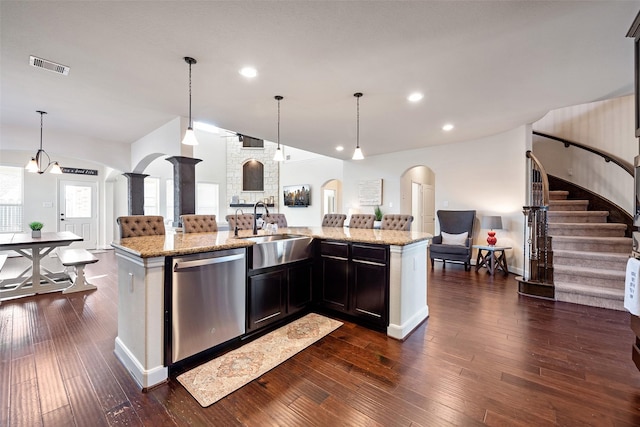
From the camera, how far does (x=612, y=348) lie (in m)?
2.31

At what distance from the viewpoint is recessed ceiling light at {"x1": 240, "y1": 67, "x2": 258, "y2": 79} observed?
269cm

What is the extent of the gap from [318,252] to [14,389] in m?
2.50

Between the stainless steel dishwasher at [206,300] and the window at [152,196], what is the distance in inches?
281

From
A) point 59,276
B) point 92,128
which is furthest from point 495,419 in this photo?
point 92,128

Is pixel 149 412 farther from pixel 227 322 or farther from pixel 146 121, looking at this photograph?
pixel 146 121

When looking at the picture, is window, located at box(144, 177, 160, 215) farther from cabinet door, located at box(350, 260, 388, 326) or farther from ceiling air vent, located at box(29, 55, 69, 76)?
cabinet door, located at box(350, 260, 388, 326)

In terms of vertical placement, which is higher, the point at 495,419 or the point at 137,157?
the point at 137,157

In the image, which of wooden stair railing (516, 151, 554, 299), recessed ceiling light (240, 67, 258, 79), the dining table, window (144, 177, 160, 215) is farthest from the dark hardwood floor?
window (144, 177, 160, 215)

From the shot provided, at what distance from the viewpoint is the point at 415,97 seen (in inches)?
133

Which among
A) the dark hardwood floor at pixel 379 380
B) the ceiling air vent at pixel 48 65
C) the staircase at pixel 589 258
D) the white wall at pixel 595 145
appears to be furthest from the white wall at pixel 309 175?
the ceiling air vent at pixel 48 65

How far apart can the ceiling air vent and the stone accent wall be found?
6.33 m

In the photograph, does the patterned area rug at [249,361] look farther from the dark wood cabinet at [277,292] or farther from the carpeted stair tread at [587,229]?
the carpeted stair tread at [587,229]

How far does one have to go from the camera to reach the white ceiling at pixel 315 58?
1.93 meters

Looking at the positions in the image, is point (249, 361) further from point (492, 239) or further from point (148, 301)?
point (492, 239)
